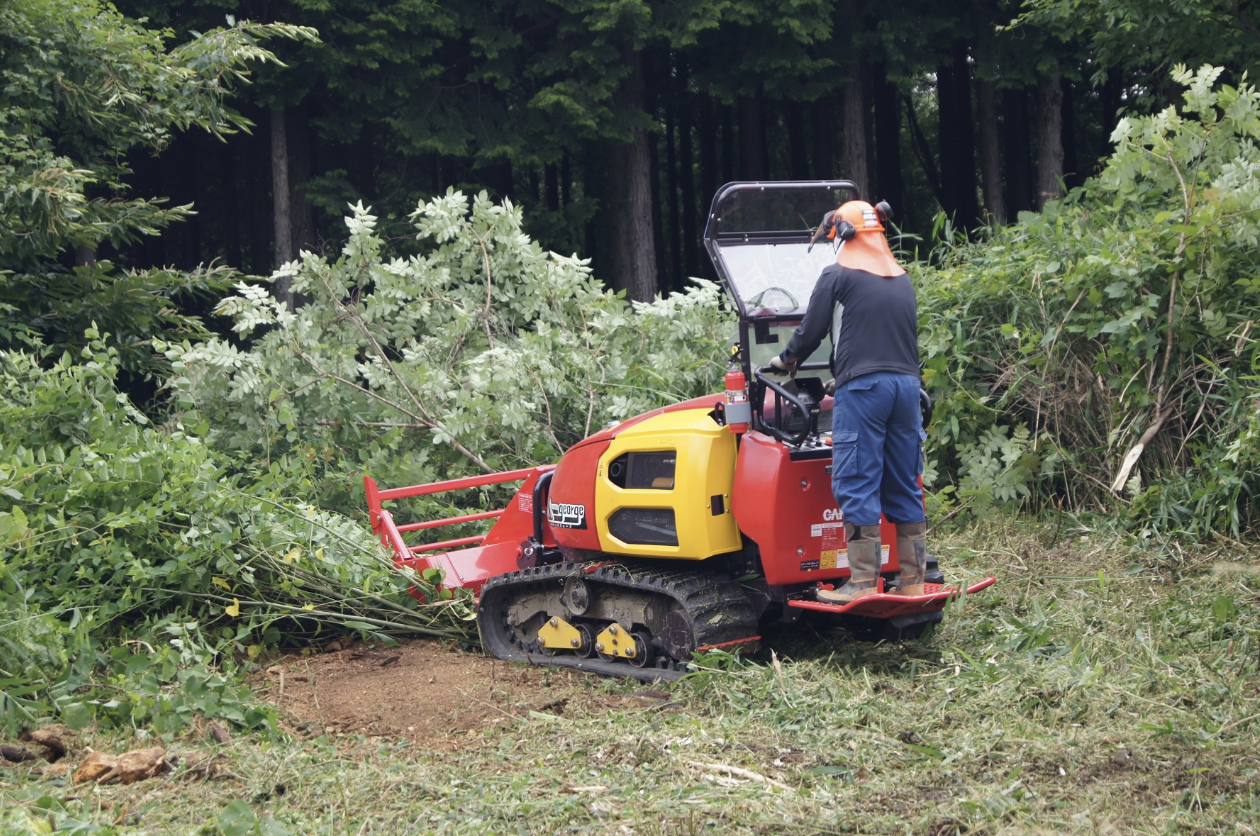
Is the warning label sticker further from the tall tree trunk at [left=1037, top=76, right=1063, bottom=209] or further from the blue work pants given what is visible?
the tall tree trunk at [left=1037, top=76, right=1063, bottom=209]

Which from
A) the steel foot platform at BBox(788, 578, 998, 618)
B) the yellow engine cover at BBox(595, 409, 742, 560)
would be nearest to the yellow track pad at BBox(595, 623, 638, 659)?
the yellow engine cover at BBox(595, 409, 742, 560)

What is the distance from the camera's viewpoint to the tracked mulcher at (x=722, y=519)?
4.88 metres

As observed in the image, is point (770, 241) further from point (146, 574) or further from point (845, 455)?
point (146, 574)

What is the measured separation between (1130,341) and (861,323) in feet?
10.2

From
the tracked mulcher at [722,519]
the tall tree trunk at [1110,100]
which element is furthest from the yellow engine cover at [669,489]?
the tall tree trunk at [1110,100]

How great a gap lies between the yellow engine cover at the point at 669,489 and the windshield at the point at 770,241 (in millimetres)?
635

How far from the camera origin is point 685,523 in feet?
16.6

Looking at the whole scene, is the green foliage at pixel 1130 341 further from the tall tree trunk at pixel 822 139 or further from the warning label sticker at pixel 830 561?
the tall tree trunk at pixel 822 139

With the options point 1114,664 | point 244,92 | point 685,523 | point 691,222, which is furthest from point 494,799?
point 691,222

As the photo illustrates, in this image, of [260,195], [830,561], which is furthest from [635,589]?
[260,195]

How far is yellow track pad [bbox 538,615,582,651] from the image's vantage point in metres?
5.58

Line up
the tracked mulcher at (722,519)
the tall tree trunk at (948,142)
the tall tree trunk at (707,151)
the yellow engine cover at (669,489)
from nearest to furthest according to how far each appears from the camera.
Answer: the tracked mulcher at (722,519) → the yellow engine cover at (669,489) → the tall tree trunk at (948,142) → the tall tree trunk at (707,151)

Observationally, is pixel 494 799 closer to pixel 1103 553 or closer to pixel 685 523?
pixel 685 523

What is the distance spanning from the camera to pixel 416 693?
5.11 m
